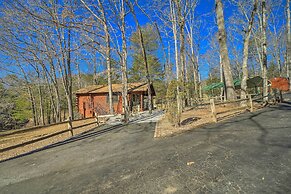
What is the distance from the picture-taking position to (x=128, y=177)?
3.60 m

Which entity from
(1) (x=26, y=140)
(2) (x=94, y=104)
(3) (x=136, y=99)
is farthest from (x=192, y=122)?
(2) (x=94, y=104)

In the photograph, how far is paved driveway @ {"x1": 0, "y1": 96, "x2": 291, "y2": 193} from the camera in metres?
2.98

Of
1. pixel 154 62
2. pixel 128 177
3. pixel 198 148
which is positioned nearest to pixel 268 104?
pixel 198 148

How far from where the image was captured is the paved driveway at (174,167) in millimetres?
2979

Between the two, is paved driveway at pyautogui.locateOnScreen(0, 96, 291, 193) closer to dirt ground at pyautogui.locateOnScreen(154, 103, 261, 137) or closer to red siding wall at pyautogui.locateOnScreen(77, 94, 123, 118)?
dirt ground at pyautogui.locateOnScreen(154, 103, 261, 137)

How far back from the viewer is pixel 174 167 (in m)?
3.77

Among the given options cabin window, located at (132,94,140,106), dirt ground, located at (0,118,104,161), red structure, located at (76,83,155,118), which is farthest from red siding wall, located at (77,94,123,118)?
dirt ground, located at (0,118,104,161)

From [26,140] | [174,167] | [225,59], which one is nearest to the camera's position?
[174,167]

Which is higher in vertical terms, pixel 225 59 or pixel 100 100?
pixel 225 59

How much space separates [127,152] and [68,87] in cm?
1419

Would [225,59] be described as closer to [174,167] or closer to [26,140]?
[174,167]

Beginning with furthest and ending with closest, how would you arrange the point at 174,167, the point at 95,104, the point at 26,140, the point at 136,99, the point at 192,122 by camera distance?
the point at 136,99 → the point at 95,104 → the point at 26,140 → the point at 192,122 → the point at 174,167

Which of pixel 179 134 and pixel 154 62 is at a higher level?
pixel 154 62

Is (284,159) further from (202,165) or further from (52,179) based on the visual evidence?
(52,179)
